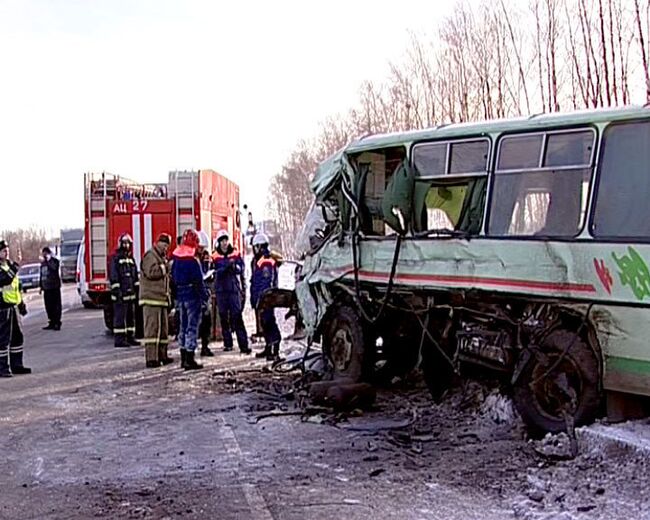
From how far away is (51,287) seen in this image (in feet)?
62.5

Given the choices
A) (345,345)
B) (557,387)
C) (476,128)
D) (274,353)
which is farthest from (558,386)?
(274,353)

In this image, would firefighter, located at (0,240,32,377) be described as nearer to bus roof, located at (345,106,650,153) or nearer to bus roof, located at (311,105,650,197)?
bus roof, located at (311,105,650,197)

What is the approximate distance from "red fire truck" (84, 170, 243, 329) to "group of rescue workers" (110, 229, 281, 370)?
1.67m

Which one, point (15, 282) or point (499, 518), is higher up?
point (15, 282)

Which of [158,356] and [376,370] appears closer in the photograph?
[376,370]

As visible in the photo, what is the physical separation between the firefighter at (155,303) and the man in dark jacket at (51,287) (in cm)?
720

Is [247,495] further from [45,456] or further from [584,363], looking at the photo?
[584,363]

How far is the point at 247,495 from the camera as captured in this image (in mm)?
5887

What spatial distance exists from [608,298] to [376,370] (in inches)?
149

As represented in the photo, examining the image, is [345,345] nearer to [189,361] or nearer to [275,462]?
[189,361]

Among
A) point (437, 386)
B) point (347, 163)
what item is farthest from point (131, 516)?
point (347, 163)

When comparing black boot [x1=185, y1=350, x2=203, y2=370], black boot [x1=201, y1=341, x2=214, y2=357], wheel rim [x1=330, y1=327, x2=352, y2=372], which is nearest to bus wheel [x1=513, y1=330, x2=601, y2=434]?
wheel rim [x1=330, y1=327, x2=352, y2=372]

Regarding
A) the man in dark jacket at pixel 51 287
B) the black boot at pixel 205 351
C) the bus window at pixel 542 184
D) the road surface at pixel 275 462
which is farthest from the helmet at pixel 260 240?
the bus window at pixel 542 184

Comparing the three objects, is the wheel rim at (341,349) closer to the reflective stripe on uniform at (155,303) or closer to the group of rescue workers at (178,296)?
the group of rescue workers at (178,296)
